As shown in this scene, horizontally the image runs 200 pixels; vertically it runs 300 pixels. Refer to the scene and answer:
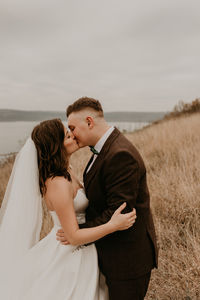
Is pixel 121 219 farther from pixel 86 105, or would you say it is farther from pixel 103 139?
pixel 86 105

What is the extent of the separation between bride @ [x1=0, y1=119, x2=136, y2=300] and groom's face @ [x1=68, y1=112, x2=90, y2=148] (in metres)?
0.07

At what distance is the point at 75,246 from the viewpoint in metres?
1.98

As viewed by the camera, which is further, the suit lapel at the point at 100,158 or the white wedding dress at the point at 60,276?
the white wedding dress at the point at 60,276

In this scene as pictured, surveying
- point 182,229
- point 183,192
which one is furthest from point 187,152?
point 182,229

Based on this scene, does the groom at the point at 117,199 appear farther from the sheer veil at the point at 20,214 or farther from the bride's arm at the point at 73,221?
the sheer veil at the point at 20,214

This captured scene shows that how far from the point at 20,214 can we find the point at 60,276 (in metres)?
0.62

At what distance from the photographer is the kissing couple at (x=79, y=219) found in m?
1.69

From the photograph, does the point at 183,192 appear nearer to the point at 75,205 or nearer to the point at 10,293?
the point at 75,205

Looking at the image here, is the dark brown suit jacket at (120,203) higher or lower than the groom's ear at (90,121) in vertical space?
lower

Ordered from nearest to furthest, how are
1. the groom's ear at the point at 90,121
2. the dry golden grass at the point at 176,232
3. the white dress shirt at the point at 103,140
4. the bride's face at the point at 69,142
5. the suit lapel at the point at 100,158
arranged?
the suit lapel at the point at 100,158 < the white dress shirt at the point at 103,140 < the groom's ear at the point at 90,121 < the bride's face at the point at 69,142 < the dry golden grass at the point at 176,232

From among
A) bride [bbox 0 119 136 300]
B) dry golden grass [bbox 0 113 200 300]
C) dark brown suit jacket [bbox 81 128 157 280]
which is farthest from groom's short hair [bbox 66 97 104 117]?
dry golden grass [bbox 0 113 200 300]

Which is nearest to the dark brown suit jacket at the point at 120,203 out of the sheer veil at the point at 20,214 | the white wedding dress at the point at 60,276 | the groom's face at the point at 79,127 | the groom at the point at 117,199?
the groom at the point at 117,199

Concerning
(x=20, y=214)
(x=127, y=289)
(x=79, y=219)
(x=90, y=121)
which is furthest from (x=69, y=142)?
(x=127, y=289)

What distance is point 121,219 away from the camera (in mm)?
1649
